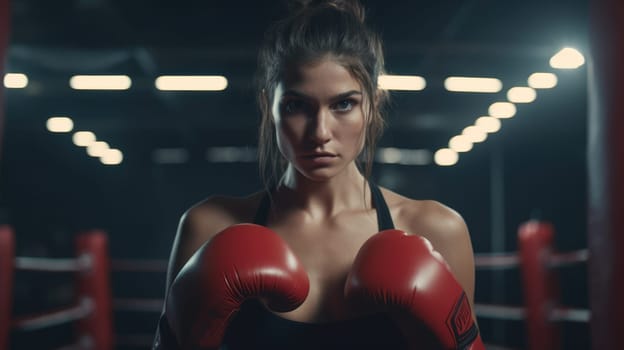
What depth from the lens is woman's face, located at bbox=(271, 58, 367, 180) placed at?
3.92 ft

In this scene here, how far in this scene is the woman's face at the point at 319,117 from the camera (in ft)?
3.92

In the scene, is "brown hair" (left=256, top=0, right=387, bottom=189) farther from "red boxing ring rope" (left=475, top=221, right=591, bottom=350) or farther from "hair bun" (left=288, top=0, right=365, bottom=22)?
"red boxing ring rope" (left=475, top=221, right=591, bottom=350)

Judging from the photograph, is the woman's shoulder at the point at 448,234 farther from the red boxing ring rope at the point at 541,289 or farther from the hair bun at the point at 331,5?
the red boxing ring rope at the point at 541,289

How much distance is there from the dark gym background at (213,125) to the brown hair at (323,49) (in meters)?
1.24

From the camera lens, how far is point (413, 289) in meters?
1.09

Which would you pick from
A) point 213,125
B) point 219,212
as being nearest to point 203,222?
point 219,212

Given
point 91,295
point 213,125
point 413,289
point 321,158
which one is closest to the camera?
point 413,289

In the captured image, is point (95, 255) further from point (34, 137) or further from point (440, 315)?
point (34, 137)

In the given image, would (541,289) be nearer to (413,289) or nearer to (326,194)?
(326,194)

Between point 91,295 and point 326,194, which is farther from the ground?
point 326,194

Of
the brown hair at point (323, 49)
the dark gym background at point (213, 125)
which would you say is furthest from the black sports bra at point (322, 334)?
the dark gym background at point (213, 125)

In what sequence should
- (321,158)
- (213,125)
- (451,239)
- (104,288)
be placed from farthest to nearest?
(213,125) < (104,288) < (451,239) < (321,158)

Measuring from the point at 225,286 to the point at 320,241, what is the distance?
0.30 metres

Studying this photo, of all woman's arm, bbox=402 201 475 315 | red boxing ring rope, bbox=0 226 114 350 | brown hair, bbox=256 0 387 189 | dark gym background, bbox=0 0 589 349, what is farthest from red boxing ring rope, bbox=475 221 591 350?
red boxing ring rope, bbox=0 226 114 350
